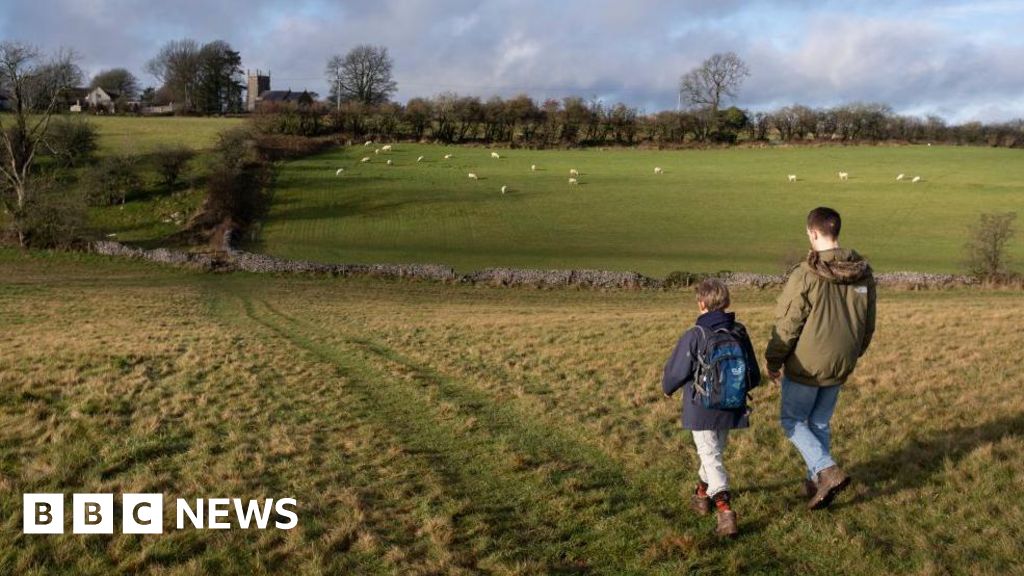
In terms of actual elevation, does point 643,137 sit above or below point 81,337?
above

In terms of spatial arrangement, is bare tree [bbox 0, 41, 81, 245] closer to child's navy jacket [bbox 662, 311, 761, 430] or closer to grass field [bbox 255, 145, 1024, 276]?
grass field [bbox 255, 145, 1024, 276]

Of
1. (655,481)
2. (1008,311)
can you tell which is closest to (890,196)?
(1008,311)

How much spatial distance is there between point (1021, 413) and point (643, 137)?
83.8 meters

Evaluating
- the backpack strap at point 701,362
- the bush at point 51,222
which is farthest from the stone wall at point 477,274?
the backpack strap at point 701,362

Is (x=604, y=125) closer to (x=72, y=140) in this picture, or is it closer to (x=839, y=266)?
(x=72, y=140)

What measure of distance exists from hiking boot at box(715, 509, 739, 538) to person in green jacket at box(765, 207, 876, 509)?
34.4 inches

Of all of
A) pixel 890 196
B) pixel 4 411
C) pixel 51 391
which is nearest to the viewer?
pixel 4 411

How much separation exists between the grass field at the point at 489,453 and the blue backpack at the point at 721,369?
1.15 meters

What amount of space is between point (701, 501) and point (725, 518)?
43 cm

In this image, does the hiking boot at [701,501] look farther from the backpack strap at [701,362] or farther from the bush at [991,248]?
the bush at [991,248]

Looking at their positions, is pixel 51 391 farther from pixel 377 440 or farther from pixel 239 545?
pixel 239 545

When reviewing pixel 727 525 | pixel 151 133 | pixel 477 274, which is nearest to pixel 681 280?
pixel 477 274

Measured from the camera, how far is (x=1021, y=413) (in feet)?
28.9

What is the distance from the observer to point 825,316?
6.07 meters
